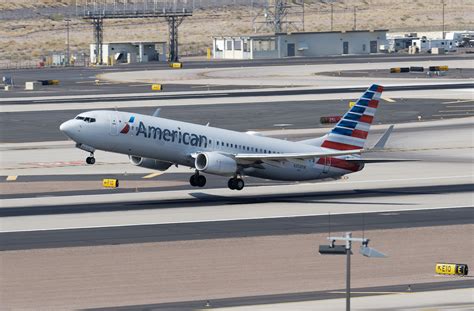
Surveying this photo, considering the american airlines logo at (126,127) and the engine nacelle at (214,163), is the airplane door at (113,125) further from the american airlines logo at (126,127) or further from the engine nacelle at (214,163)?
the engine nacelle at (214,163)

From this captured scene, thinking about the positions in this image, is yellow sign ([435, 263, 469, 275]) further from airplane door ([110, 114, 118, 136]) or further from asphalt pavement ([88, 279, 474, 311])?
airplane door ([110, 114, 118, 136])

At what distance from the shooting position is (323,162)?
7625cm

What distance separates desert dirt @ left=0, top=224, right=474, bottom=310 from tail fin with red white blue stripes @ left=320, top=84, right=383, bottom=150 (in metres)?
14.7

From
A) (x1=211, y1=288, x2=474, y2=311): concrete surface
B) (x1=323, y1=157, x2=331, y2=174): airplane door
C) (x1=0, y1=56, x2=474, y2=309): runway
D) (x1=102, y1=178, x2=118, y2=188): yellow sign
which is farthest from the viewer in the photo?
(x1=102, y1=178, x2=118, y2=188): yellow sign

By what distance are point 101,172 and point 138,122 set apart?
719 inches

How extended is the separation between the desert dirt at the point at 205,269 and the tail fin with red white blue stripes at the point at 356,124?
14686 millimetres

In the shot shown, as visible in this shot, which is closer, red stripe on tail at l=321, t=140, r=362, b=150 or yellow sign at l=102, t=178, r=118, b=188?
red stripe on tail at l=321, t=140, r=362, b=150

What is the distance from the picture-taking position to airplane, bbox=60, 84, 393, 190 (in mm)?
71438

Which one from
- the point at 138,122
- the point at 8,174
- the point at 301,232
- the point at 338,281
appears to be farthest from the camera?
the point at 8,174

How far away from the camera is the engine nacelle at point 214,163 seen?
7241 cm

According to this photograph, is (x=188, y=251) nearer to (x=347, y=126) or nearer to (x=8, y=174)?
(x=347, y=126)

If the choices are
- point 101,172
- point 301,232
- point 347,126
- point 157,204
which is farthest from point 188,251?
point 101,172

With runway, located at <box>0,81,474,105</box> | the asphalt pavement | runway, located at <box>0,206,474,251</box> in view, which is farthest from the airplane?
runway, located at <box>0,81,474,105</box>

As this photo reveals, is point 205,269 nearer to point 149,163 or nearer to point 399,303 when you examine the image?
point 399,303
